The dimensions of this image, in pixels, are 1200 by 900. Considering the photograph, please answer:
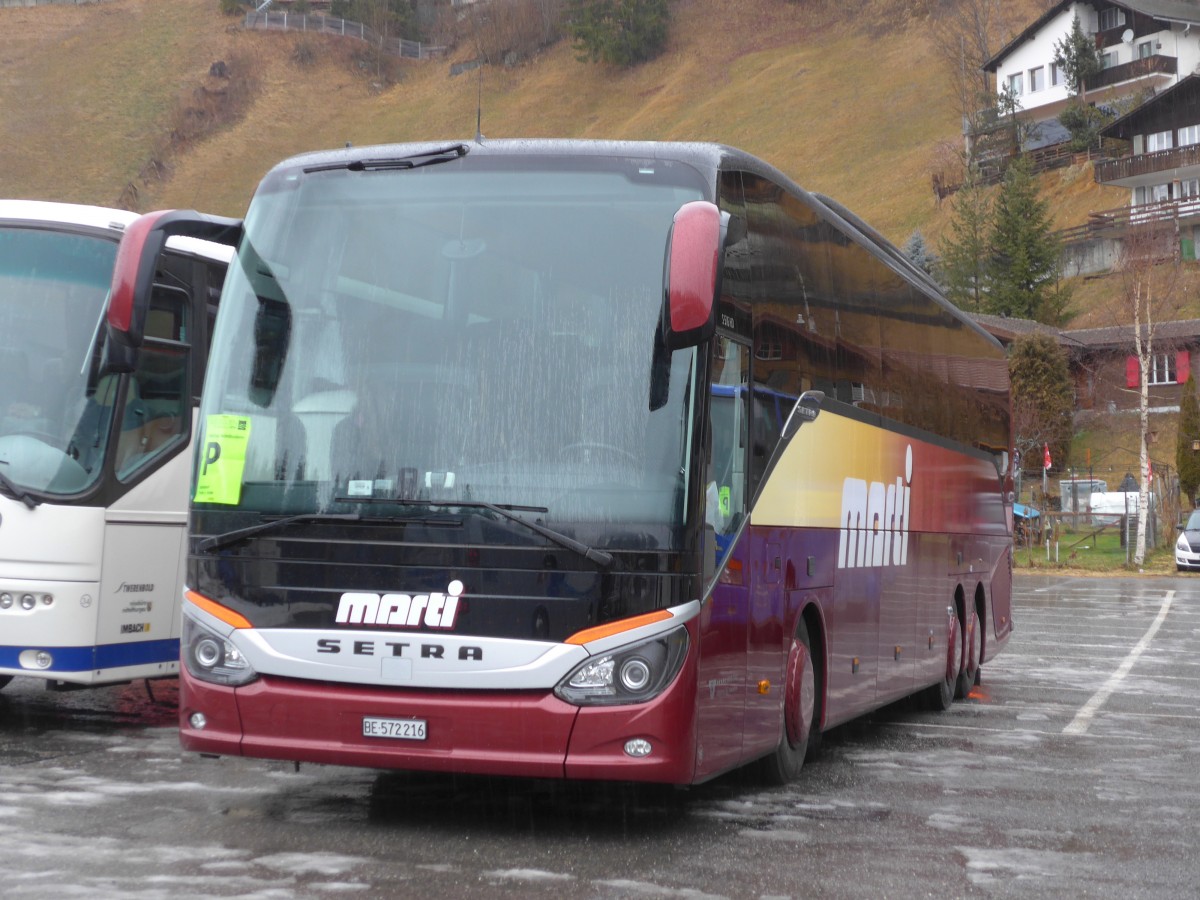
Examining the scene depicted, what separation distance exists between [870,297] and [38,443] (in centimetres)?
514

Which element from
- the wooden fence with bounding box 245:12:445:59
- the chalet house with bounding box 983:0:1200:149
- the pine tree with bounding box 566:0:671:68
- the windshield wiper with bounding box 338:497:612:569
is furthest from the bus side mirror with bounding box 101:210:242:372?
the wooden fence with bounding box 245:12:445:59

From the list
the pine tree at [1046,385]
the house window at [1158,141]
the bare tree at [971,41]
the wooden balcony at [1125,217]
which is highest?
→ the bare tree at [971,41]

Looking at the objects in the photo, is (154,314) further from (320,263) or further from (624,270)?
(624,270)

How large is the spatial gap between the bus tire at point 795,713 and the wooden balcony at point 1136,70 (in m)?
87.7

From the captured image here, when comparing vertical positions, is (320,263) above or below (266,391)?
above

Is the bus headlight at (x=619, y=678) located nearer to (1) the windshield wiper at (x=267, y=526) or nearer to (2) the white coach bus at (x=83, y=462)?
(1) the windshield wiper at (x=267, y=526)

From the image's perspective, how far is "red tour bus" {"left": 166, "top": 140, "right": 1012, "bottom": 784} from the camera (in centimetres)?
672

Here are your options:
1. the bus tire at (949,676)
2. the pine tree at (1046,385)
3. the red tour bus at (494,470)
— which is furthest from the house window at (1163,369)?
the red tour bus at (494,470)

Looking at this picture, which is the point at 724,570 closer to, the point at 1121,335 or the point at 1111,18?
the point at 1121,335

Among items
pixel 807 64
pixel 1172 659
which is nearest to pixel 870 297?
pixel 1172 659

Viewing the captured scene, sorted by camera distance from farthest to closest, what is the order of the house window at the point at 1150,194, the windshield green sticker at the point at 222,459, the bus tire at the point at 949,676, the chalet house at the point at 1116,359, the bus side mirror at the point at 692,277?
1. the house window at the point at 1150,194
2. the chalet house at the point at 1116,359
3. the bus tire at the point at 949,676
4. the windshield green sticker at the point at 222,459
5. the bus side mirror at the point at 692,277

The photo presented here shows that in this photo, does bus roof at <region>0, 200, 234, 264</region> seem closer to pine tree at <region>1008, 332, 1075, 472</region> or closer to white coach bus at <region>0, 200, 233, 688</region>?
white coach bus at <region>0, 200, 233, 688</region>

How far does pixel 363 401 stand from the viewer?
707cm

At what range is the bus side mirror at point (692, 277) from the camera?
20.9 feet
